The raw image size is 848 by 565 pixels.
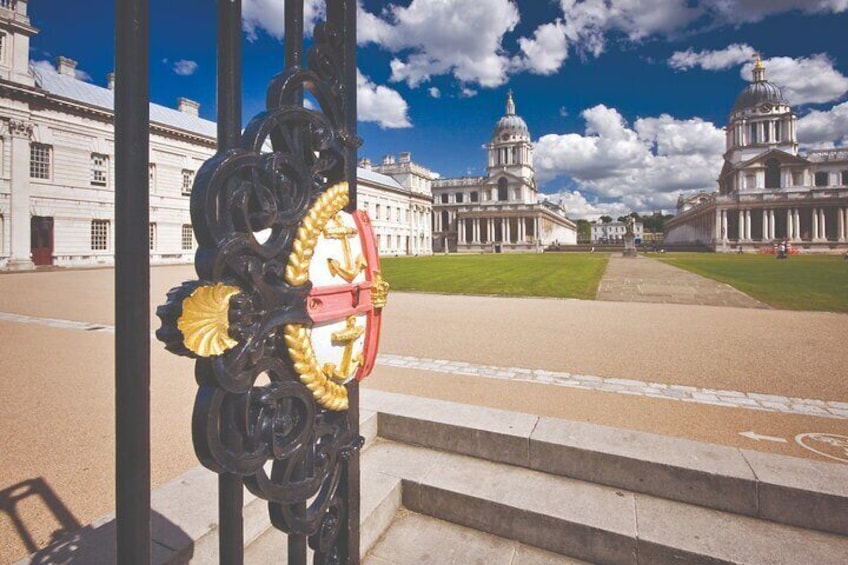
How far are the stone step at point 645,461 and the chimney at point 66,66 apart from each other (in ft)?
146

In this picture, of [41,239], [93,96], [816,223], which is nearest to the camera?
[41,239]

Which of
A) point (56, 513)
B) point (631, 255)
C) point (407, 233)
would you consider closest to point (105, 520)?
point (56, 513)

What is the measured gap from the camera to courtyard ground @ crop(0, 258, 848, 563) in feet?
12.6

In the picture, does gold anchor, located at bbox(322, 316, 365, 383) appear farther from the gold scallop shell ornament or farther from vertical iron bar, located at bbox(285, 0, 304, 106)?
vertical iron bar, located at bbox(285, 0, 304, 106)

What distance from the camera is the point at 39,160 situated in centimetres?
2962

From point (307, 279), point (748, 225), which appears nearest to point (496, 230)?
point (748, 225)

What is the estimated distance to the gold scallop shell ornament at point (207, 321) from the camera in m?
1.04

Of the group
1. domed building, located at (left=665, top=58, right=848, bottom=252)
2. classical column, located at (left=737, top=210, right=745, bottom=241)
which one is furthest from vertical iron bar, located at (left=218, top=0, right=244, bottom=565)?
classical column, located at (left=737, top=210, right=745, bottom=241)

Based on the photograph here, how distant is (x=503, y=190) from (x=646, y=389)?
93.6 meters

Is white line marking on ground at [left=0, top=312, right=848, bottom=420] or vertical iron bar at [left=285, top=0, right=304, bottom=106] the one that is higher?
vertical iron bar at [left=285, top=0, right=304, bottom=106]

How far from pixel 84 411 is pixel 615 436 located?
572 centimetres

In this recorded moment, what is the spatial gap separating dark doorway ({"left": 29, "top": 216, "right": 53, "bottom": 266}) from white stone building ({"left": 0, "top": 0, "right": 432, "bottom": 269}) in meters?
0.05

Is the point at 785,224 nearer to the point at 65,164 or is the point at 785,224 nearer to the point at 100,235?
the point at 100,235

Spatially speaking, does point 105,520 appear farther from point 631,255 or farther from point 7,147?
point 631,255
